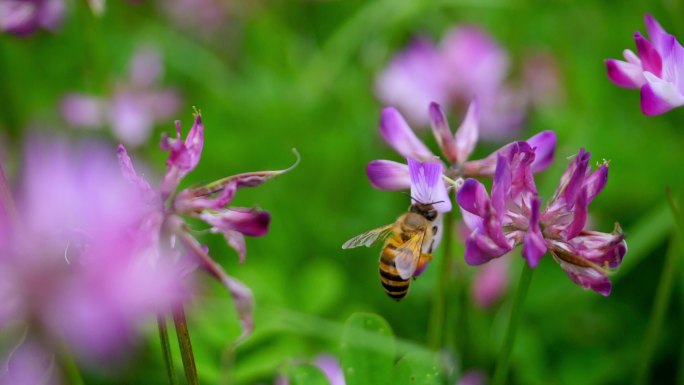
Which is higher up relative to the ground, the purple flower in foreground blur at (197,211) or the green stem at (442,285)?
the purple flower in foreground blur at (197,211)

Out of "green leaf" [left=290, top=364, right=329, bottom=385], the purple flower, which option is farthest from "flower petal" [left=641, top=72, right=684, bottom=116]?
the purple flower

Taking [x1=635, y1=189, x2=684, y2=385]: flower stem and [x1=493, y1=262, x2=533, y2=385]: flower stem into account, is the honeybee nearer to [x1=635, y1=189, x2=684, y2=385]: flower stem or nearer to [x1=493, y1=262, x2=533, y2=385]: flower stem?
[x1=493, y1=262, x2=533, y2=385]: flower stem

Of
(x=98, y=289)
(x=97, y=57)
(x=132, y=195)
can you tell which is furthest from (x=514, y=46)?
(x=98, y=289)

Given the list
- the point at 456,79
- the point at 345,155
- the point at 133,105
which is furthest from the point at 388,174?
the point at 456,79

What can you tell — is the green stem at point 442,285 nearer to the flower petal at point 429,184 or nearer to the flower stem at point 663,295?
the flower petal at point 429,184

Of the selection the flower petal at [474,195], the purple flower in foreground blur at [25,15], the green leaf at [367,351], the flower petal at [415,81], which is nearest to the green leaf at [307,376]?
the green leaf at [367,351]

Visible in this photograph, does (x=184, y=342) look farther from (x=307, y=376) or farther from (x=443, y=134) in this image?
(x=443, y=134)
